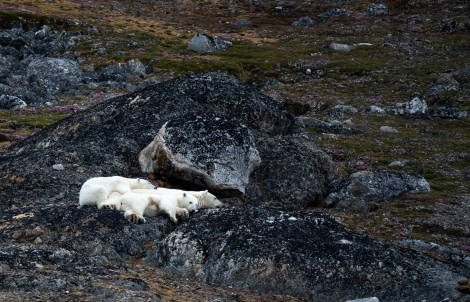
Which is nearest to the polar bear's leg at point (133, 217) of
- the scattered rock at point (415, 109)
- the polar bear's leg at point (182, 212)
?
the polar bear's leg at point (182, 212)

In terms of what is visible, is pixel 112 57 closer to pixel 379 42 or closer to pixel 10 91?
pixel 10 91

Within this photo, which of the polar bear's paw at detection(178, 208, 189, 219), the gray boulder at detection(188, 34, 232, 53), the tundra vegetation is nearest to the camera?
the polar bear's paw at detection(178, 208, 189, 219)

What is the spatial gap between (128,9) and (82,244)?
97.6m

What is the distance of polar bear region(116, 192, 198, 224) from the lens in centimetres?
1435

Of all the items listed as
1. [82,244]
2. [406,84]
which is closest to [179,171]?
[82,244]

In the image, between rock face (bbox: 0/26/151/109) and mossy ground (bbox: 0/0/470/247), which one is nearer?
mossy ground (bbox: 0/0/470/247)

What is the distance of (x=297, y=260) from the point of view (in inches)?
493

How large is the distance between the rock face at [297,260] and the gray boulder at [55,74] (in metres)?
45.6

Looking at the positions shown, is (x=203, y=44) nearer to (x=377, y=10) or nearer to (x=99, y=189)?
(x=377, y=10)

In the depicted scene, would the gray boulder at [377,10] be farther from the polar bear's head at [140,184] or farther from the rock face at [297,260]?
the rock face at [297,260]

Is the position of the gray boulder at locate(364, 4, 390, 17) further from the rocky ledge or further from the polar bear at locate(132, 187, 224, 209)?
the polar bear at locate(132, 187, 224, 209)

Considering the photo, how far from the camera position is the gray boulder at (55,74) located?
186 ft

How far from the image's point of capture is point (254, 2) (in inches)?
4532

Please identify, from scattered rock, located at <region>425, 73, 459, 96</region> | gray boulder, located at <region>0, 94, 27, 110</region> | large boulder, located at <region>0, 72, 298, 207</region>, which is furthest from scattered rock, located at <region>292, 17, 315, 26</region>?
large boulder, located at <region>0, 72, 298, 207</region>
